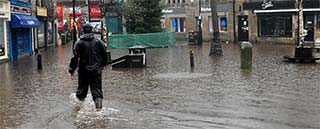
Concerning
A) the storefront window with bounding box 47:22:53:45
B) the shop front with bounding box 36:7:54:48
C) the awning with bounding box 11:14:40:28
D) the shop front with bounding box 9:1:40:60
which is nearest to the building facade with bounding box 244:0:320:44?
the storefront window with bounding box 47:22:53:45

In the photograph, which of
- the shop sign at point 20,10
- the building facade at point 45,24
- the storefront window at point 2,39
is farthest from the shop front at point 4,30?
the building facade at point 45,24

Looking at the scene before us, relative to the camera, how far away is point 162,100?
37.5 feet

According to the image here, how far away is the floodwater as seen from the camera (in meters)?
8.90

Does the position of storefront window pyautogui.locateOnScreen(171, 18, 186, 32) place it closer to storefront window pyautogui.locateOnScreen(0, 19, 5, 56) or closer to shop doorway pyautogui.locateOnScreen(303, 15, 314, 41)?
shop doorway pyautogui.locateOnScreen(303, 15, 314, 41)

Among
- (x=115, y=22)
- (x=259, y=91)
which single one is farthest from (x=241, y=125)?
(x=115, y=22)

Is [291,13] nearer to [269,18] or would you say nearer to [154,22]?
[269,18]

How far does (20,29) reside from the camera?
30.3 meters

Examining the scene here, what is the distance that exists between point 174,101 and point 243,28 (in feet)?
114

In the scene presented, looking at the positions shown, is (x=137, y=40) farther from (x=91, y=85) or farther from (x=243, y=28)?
(x=91, y=85)

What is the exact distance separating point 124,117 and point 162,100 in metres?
2.12

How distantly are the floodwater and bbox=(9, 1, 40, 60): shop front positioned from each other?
10.3 metres

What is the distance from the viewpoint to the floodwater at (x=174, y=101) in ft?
29.2

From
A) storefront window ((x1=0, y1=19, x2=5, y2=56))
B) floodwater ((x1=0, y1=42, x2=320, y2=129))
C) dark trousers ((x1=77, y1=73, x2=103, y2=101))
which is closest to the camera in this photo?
floodwater ((x1=0, y1=42, x2=320, y2=129))

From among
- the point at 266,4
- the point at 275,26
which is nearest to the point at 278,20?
the point at 275,26
